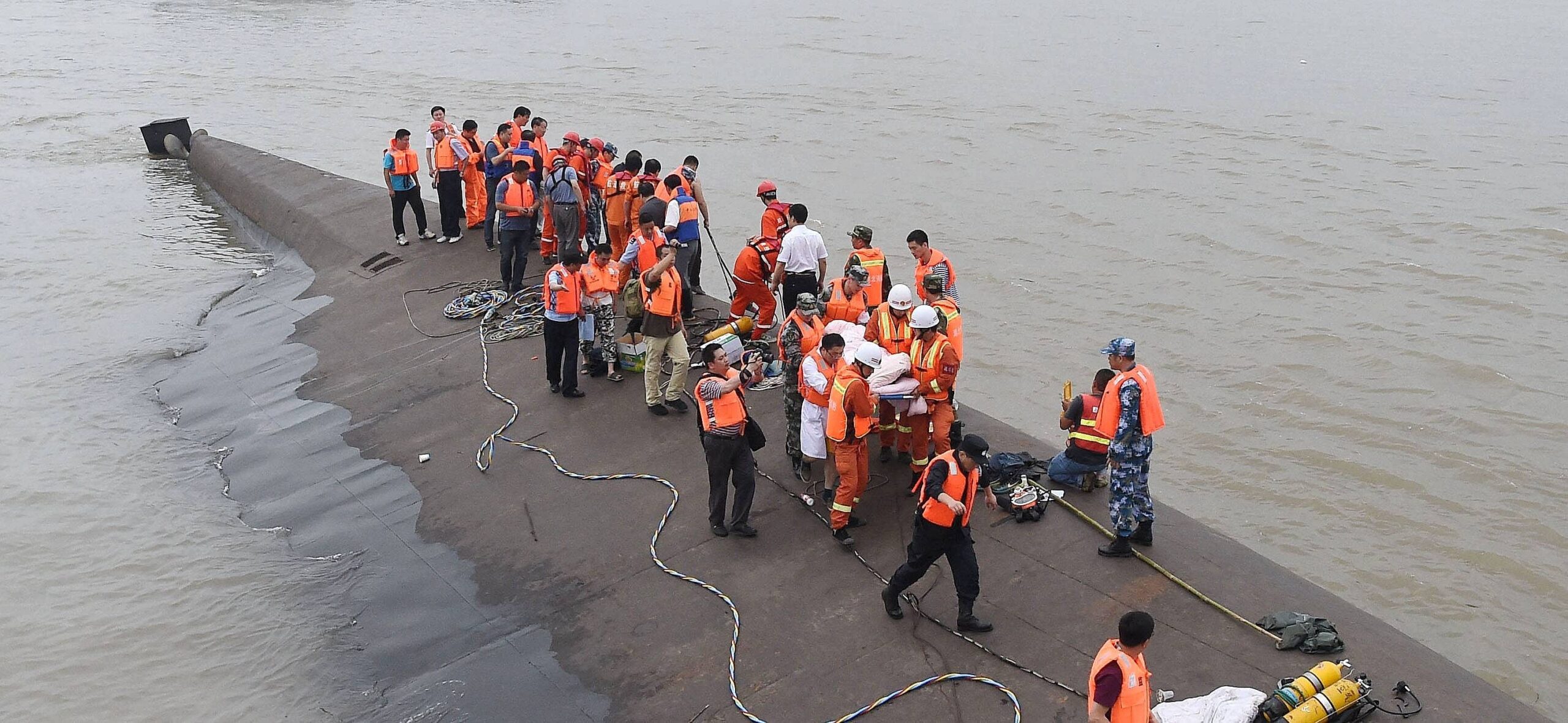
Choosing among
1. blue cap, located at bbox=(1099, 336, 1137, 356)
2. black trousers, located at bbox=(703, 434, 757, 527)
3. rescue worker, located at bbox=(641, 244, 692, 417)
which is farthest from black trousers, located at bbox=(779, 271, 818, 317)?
blue cap, located at bbox=(1099, 336, 1137, 356)

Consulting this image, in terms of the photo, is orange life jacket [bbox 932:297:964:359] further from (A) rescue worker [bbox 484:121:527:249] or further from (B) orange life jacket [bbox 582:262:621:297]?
(A) rescue worker [bbox 484:121:527:249]

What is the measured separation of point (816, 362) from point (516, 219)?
6.59 meters

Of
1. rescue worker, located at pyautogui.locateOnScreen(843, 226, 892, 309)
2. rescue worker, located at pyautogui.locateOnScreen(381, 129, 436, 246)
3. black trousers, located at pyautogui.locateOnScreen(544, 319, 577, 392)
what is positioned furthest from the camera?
rescue worker, located at pyautogui.locateOnScreen(381, 129, 436, 246)

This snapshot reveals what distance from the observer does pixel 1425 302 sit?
19.0 meters

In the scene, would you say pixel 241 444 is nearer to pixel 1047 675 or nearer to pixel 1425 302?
pixel 1047 675

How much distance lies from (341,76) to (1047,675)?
37.4 metres

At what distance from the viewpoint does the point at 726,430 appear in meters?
8.87

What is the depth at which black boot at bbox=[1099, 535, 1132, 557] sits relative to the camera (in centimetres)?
862

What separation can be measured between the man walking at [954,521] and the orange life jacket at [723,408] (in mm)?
1727

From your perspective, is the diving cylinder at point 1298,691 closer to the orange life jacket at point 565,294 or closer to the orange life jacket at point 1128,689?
the orange life jacket at point 1128,689

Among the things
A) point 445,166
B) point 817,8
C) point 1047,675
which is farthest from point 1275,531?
point 817,8

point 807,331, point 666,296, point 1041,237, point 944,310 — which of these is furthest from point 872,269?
point 1041,237

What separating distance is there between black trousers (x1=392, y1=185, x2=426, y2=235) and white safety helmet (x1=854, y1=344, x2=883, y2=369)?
10517 millimetres

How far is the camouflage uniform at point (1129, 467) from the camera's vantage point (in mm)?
8211
